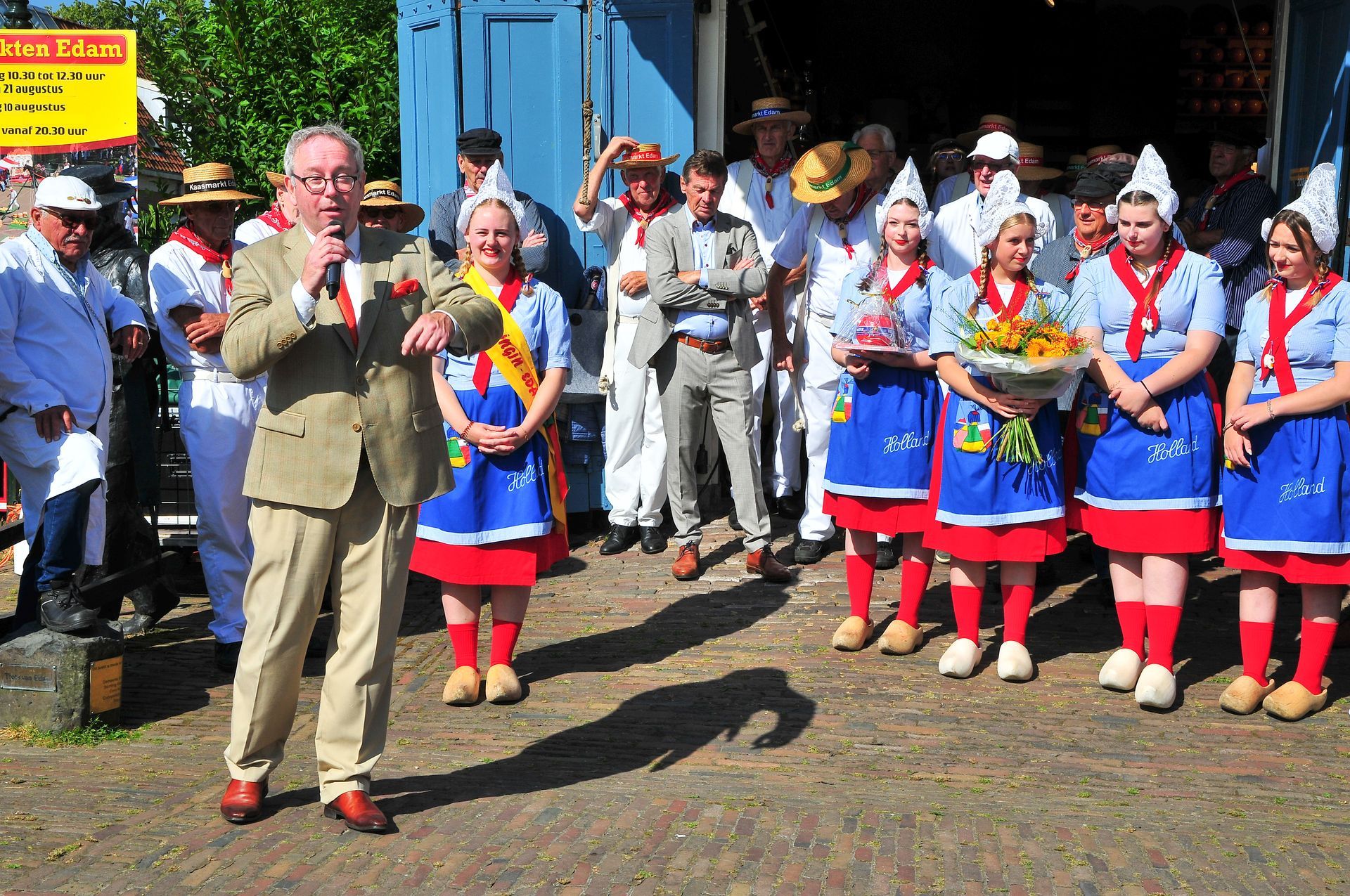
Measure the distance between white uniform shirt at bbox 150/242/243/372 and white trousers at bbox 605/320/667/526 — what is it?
2547mm

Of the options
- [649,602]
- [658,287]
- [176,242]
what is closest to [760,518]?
[649,602]

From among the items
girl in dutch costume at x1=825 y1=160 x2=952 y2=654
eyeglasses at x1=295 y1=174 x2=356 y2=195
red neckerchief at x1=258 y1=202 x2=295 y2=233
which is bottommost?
girl in dutch costume at x1=825 y1=160 x2=952 y2=654

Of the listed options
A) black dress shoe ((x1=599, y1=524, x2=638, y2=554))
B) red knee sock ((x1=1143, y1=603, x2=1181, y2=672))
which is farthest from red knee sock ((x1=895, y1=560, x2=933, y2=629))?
black dress shoe ((x1=599, y1=524, x2=638, y2=554))

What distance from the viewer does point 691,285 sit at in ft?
24.7

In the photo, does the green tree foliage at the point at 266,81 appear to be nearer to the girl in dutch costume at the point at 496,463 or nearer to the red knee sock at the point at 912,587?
the girl in dutch costume at the point at 496,463

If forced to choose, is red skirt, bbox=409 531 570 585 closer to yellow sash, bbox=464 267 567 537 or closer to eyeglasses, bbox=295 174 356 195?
yellow sash, bbox=464 267 567 537

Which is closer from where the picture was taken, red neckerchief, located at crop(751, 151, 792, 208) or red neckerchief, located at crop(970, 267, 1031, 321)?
red neckerchief, located at crop(970, 267, 1031, 321)

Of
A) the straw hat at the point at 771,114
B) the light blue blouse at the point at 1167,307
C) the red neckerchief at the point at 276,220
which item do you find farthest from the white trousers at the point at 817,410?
the red neckerchief at the point at 276,220

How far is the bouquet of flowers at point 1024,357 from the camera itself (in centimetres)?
568

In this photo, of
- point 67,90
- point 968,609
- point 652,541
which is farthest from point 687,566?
point 67,90

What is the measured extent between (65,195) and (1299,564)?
5.24 metres

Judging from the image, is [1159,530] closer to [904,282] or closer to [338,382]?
[904,282]

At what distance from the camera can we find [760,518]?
7.76 meters

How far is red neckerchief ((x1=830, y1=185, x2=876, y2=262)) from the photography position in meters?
7.71
